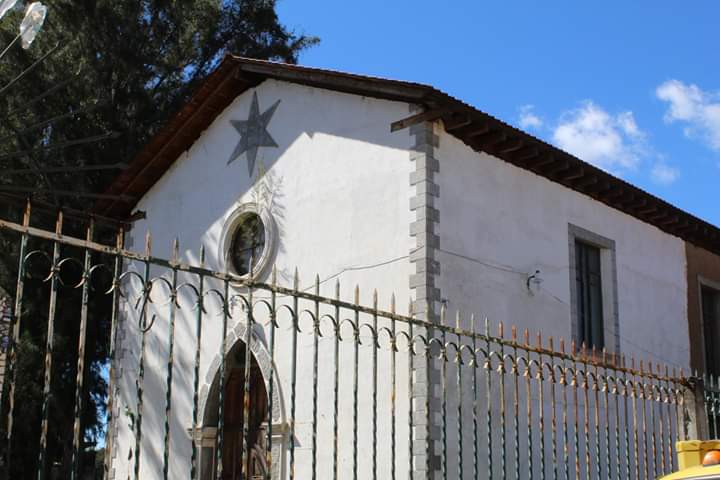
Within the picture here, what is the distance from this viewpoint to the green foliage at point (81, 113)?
1641cm

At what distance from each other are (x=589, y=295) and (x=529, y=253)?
5.53 ft

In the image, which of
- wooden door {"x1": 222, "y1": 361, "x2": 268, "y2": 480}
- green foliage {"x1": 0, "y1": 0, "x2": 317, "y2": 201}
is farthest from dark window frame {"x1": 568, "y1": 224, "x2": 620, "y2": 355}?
green foliage {"x1": 0, "y1": 0, "x2": 317, "y2": 201}

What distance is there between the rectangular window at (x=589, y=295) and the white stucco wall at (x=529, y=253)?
1.06 feet

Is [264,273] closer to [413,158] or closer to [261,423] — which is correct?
[261,423]

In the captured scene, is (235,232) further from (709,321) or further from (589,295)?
(709,321)

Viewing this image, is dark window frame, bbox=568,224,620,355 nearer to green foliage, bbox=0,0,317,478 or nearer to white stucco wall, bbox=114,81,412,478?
white stucco wall, bbox=114,81,412,478

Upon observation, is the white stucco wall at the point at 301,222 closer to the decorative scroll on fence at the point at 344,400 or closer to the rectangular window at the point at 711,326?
the decorative scroll on fence at the point at 344,400

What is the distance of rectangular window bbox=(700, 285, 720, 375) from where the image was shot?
620 inches

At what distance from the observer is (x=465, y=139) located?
1142cm

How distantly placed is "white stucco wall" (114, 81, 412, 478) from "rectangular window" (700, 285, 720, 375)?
285 inches

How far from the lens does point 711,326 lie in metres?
16.0

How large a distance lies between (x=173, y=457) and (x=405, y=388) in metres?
4.11

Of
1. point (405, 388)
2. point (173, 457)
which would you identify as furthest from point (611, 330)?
point (173, 457)

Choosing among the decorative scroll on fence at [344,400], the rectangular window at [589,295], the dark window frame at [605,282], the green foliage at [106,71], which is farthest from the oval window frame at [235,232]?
the green foliage at [106,71]
